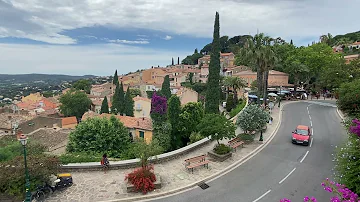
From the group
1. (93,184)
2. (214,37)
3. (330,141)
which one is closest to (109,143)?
(93,184)

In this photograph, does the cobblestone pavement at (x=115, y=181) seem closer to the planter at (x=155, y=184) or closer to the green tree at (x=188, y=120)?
the planter at (x=155, y=184)

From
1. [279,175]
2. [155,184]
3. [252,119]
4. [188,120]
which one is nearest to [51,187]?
[155,184]

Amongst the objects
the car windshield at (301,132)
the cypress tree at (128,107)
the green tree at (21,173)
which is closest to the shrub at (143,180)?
the green tree at (21,173)

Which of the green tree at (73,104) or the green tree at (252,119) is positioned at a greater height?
the green tree at (252,119)

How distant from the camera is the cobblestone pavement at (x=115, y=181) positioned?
36.4 ft

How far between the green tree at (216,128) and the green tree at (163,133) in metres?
7.05

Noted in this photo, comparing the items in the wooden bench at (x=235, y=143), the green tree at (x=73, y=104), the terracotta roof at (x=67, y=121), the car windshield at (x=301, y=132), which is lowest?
the terracotta roof at (x=67, y=121)

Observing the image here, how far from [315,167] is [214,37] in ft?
76.5

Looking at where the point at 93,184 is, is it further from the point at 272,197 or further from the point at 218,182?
the point at 272,197

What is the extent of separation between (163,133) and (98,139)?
20.3 feet

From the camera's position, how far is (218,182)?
12844 mm

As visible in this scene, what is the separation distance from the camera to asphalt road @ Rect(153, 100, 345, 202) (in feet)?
37.5

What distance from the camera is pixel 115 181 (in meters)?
12.5

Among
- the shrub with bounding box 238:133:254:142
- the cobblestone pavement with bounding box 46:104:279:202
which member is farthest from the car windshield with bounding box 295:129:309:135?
the cobblestone pavement with bounding box 46:104:279:202
